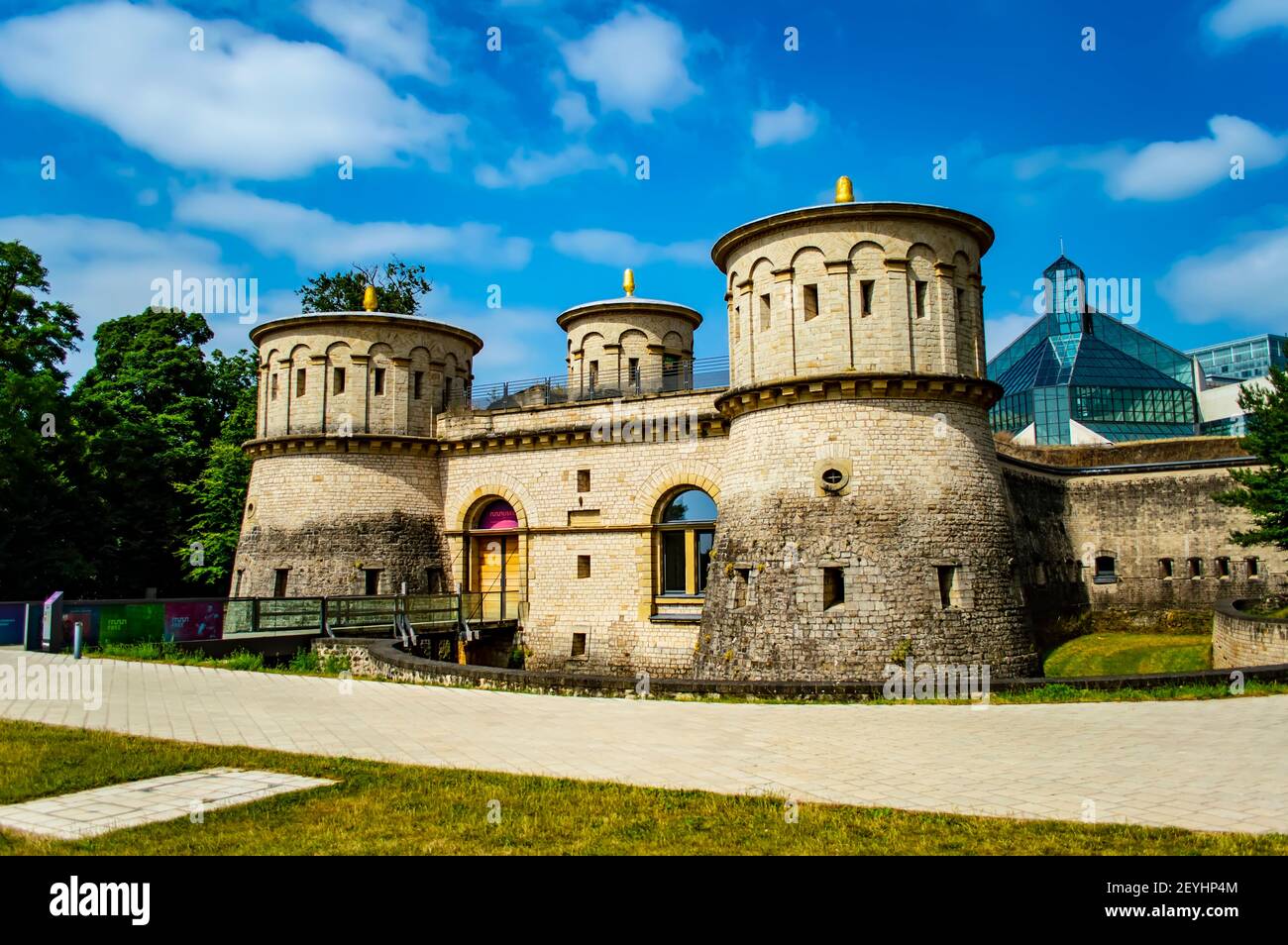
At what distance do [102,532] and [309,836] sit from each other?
30404 millimetres

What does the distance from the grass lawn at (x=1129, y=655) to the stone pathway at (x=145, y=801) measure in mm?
20120

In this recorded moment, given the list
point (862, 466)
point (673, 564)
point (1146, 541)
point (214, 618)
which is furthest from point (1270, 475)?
point (214, 618)

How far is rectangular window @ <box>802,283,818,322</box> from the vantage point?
1950 centimetres

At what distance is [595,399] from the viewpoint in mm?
25547

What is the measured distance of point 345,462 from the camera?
1036 inches

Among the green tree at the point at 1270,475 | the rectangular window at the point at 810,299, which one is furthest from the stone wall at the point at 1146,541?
the rectangular window at the point at 810,299

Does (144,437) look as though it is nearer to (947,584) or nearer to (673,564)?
(673,564)

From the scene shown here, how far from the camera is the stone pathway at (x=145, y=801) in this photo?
647cm

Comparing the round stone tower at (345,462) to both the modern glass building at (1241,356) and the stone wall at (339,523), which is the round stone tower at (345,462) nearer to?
the stone wall at (339,523)

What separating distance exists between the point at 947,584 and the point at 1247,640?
6.62 meters

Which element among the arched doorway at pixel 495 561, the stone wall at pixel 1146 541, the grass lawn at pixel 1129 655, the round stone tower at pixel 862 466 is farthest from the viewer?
the stone wall at pixel 1146 541

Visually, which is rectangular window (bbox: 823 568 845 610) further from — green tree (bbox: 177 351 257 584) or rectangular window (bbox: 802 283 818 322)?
green tree (bbox: 177 351 257 584)
